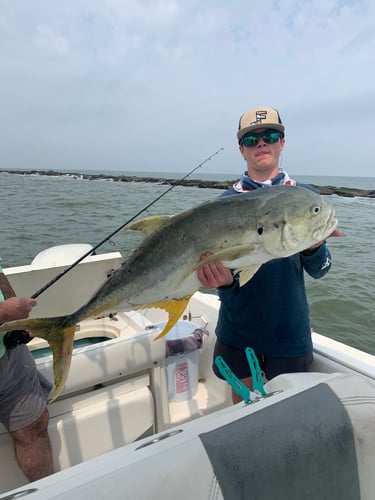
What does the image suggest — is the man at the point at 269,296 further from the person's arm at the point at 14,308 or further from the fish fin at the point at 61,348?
the person's arm at the point at 14,308

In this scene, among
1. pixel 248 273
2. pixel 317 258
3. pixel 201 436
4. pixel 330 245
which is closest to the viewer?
pixel 201 436

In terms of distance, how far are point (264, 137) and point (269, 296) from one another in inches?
43.7

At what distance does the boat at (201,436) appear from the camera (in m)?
1.43

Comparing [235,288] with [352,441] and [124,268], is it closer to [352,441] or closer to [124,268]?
[124,268]

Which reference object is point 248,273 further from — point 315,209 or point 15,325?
point 15,325

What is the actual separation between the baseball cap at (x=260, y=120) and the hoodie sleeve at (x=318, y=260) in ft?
2.94

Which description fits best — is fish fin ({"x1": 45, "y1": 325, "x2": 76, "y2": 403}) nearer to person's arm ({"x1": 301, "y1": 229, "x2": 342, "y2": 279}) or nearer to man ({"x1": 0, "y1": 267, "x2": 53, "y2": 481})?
man ({"x1": 0, "y1": 267, "x2": 53, "y2": 481})

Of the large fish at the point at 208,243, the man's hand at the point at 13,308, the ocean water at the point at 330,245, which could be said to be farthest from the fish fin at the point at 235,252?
the ocean water at the point at 330,245

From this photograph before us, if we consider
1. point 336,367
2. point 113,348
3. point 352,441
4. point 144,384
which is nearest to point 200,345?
point 144,384

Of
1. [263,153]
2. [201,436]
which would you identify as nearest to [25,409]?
[201,436]

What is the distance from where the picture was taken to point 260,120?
250 centimetres

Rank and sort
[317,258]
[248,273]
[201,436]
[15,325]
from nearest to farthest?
A: 1. [201,436]
2. [15,325]
3. [248,273]
4. [317,258]

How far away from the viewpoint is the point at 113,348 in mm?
2994

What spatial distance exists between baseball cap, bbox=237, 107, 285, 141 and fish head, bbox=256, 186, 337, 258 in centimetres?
88
